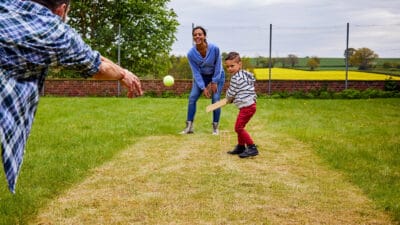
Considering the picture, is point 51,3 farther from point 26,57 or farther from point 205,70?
point 205,70

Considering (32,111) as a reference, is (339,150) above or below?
below

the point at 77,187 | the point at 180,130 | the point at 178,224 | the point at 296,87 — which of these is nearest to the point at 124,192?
the point at 77,187

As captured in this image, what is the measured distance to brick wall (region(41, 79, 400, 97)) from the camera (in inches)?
766

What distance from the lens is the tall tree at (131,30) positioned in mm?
22297

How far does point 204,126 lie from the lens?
32.2ft

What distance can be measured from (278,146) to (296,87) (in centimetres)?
1230

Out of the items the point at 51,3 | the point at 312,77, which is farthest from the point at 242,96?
the point at 312,77

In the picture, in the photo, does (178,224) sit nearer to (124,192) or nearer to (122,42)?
(124,192)

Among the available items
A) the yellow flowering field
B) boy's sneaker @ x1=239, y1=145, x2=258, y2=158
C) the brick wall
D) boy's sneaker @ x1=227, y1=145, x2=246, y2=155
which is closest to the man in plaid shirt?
boy's sneaker @ x1=239, y1=145, x2=258, y2=158

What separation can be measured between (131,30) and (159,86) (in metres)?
3.83

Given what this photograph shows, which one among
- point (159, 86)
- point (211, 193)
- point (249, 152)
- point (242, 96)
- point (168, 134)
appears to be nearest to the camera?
point (211, 193)

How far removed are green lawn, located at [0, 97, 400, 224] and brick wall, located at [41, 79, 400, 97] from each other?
16.9 feet

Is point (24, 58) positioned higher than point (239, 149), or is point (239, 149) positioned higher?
point (24, 58)

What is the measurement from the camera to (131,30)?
22.0 m
